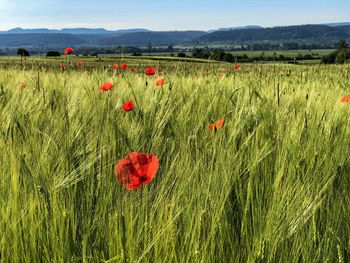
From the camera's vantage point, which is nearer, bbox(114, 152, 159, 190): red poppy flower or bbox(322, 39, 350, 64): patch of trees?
bbox(114, 152, 159, 190): red poppy flower

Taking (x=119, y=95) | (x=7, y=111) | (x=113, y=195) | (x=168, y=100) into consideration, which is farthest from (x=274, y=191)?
(x=119, y=95)

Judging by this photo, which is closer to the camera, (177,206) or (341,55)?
(177,206)

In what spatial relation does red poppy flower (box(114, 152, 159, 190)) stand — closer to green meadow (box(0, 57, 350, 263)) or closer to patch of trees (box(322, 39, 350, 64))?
green meadow (box(0, 57, 350, 263))

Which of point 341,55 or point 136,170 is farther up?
point 136,170

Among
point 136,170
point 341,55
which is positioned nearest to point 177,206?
point 136,170

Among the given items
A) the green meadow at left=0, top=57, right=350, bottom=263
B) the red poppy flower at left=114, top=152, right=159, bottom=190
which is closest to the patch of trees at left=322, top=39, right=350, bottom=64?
the green meadow at left=0, top=57, right=350, bottom=263

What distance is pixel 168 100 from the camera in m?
1.94

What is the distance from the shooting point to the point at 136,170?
0.79m

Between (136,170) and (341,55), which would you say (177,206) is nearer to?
(136,170)

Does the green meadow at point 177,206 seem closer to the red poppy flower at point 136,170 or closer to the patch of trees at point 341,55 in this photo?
the red poppy flower at point 136,170

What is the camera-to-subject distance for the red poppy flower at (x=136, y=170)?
759 millimetres

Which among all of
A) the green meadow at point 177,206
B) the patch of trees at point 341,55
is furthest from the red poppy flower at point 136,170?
the patch of trees at point 341,55

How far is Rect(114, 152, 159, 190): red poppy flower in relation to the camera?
76 centimetres

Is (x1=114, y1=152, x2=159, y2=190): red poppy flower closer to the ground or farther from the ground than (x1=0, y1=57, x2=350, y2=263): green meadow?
farther from the ground
